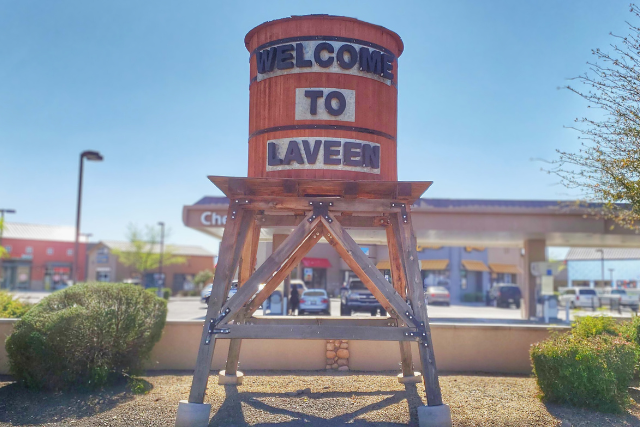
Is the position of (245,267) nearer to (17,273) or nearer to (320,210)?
(320,210)

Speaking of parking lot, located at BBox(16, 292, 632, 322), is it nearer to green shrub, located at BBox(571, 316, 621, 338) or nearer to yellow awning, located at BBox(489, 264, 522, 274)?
green shrub, located at BBox(571, 316, 621, 338)

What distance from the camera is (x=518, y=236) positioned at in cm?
2497

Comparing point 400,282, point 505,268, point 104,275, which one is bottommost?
point 104,275

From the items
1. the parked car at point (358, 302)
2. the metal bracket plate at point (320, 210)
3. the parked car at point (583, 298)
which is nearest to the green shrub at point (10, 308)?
the metal bracket plate at point (320, 210)

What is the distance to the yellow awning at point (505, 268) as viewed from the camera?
4756 centimetres

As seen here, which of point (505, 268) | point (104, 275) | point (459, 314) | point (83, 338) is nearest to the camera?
point (83, 338)

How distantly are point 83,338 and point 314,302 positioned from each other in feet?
50.5

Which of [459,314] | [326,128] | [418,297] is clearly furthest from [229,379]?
[459,314]

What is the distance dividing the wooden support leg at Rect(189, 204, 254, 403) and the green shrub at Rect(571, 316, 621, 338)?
5.72 m

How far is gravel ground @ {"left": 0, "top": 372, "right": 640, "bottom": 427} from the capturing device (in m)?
6.97

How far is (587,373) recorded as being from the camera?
24.5ft

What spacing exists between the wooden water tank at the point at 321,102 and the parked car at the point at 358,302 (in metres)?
14.9

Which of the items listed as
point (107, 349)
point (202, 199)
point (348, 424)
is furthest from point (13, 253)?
point (348, 424)

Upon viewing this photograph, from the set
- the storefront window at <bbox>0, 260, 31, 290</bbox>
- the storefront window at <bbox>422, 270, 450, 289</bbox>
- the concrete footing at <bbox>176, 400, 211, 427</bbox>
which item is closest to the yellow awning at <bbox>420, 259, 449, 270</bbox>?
the storefront window at <bbox>422, 270, 450, 289</bbox>
